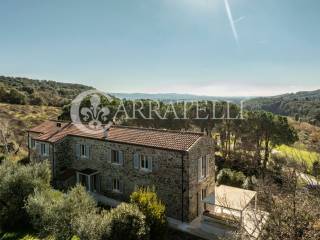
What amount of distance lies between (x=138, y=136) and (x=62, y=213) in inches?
415

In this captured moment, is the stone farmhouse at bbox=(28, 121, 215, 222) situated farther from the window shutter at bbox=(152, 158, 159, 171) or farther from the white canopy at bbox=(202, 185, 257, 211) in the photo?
the white canopy at bbox=(202, 185, 257, 211)

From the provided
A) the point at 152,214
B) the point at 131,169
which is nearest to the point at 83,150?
the point at 131,169

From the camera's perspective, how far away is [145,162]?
25.2m

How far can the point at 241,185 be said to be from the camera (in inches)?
1268

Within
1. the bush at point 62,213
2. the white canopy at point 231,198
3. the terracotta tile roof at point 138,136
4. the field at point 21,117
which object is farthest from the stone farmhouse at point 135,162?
the field at point 21,117

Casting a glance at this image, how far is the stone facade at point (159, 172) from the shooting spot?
22.9 m

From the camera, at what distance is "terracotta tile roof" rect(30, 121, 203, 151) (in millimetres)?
23734

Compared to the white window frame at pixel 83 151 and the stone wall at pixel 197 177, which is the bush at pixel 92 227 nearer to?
the stone wall at pixel 197 177

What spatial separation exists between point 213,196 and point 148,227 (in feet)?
23.5

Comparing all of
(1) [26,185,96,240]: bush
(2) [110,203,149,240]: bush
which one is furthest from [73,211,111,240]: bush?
(1) [26,185,96,240]: bush

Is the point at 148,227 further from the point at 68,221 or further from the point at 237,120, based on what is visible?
the point at 237,120

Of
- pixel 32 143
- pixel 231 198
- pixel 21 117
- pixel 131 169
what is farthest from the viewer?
pixel 21 117

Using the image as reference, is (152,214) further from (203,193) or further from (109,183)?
(109,183)

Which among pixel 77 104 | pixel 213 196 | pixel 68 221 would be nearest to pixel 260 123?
pixel 213 196
